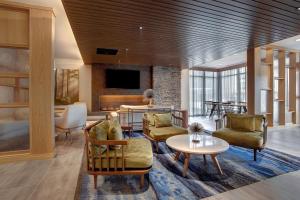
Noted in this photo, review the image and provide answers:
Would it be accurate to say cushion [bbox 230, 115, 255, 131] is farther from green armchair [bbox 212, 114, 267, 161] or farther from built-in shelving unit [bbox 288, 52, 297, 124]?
built-in shelving unit [bbox 288, 52, 297, 124]

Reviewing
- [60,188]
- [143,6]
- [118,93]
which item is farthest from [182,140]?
[118,93]

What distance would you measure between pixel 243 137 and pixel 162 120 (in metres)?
1.74

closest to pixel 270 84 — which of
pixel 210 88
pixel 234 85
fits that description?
pixel 234 85

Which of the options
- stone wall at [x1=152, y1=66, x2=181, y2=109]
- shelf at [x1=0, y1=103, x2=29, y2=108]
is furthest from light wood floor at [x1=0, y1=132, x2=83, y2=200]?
stone wall at [x1=152, y1=66, x2=181, y2=109]

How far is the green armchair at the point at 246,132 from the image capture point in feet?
11.5

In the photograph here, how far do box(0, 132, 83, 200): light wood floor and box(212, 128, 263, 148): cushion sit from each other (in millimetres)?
2870

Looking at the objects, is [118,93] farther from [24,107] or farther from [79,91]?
[24,107]

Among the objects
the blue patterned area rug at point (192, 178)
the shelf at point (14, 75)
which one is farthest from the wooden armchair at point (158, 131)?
the shelf at point (14, 75)

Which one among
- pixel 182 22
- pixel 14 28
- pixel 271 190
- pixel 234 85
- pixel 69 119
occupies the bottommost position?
pixel 271 190

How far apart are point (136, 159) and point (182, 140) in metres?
1.12

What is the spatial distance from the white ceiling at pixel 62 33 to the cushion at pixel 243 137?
13.3 feet

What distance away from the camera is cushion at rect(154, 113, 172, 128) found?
445 centimetres

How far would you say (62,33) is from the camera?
5008mm

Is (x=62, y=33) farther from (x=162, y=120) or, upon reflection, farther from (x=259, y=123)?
(x=259, y=123)
